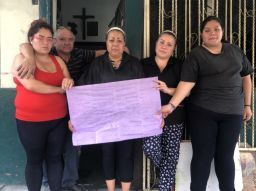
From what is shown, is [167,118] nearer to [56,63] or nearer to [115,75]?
[115,75]

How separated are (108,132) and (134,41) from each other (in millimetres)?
1105

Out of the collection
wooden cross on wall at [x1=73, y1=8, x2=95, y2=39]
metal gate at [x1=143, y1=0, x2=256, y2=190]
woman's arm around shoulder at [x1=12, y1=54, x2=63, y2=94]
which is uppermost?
wooden cross on wall at [x1=73, y1=8, x2=95, y2=39]

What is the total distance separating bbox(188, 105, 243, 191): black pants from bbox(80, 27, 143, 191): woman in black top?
61 cm

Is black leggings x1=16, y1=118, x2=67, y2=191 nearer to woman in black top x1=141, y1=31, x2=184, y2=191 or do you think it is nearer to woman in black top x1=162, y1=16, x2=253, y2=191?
woman in black top x1=141, y1=31, x2=184, y2=191

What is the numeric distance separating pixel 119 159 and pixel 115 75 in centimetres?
80

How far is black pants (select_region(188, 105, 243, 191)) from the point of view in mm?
3084

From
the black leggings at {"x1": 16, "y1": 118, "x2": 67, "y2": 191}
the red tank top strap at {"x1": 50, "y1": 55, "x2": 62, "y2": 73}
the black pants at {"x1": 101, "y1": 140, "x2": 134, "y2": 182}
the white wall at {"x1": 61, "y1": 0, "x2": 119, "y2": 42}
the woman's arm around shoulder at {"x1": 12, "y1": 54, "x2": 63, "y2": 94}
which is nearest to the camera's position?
the woman's arm around shoulder at {"x1": 12, "y1": 54, "x2": 63, "y2": 94}

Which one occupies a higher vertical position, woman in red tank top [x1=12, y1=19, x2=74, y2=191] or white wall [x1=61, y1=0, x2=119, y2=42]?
white wall [x1=61, y1=0, x2=119, y2=42]

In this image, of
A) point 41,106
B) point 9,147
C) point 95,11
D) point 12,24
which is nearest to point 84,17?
point 95,11

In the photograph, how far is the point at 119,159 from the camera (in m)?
3.25

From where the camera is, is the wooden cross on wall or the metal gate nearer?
the metal gate

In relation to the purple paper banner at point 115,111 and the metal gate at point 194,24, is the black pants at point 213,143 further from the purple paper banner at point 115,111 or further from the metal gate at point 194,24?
the metal gate at point 194,24

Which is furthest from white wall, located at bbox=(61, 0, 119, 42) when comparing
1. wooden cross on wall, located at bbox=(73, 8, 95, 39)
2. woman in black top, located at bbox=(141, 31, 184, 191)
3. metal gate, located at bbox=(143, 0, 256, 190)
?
woman in black top, located at bbox=(141, 31, 184, 191)

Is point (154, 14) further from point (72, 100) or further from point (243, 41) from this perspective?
point (72, 100)
